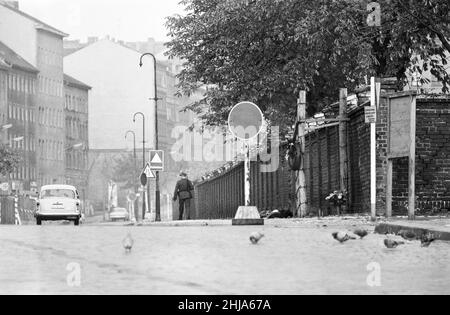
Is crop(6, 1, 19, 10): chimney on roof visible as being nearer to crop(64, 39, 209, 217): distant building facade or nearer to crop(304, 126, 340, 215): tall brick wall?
crop(64, 39, 209, 217): distant building facade

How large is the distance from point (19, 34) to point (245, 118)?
5024 inches

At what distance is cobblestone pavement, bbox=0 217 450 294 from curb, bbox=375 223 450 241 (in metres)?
0.71

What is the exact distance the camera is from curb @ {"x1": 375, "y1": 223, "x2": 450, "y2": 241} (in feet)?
66.7

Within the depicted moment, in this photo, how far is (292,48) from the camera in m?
50.5

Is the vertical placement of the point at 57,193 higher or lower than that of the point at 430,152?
lower

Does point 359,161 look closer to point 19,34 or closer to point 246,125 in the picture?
point 246,125

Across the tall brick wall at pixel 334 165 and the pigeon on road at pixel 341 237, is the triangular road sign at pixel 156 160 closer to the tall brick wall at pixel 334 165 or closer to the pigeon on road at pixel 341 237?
the tall brick wall at pixel 334 165

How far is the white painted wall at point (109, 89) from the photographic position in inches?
7131

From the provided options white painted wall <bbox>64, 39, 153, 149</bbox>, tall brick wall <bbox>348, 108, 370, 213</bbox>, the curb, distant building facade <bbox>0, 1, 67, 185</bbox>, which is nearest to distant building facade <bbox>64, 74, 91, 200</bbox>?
distant building facade <bbox>0, 1, 67, 185</bbox>

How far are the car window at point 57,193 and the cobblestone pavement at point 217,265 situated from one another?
36.3 meters

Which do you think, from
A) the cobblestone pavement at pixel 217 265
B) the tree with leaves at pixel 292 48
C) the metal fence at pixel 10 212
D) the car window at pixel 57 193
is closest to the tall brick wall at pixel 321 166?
the tree with leaves at pixel 292 48

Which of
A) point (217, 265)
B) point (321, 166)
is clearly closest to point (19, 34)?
point (321, 166)

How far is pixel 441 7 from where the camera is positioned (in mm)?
37688
